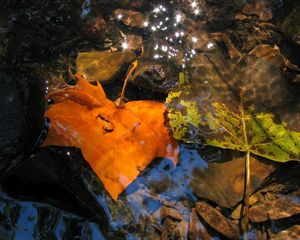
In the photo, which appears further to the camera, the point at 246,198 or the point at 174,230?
the point at 246,198

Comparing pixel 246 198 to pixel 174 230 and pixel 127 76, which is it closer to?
pixel 174 230

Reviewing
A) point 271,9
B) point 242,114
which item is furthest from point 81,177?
point 271,9

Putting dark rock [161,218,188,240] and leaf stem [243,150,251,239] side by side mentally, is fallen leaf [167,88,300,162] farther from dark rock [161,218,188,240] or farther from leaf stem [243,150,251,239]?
dark rock [161,218,188,240]

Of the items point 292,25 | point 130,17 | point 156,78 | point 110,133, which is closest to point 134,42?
point 130,17

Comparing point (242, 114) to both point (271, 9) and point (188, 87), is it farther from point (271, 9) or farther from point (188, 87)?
point (271, 9)

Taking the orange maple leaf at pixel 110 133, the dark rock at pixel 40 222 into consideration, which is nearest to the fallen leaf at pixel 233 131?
the orange maple leaf at pixel 110 133

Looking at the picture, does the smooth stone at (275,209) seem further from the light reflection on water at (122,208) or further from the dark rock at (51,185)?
the dark rock at (51,185)

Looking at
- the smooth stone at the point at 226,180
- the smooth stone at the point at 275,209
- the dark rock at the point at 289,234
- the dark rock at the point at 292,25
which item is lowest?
the dark rock at the point at 289,234
